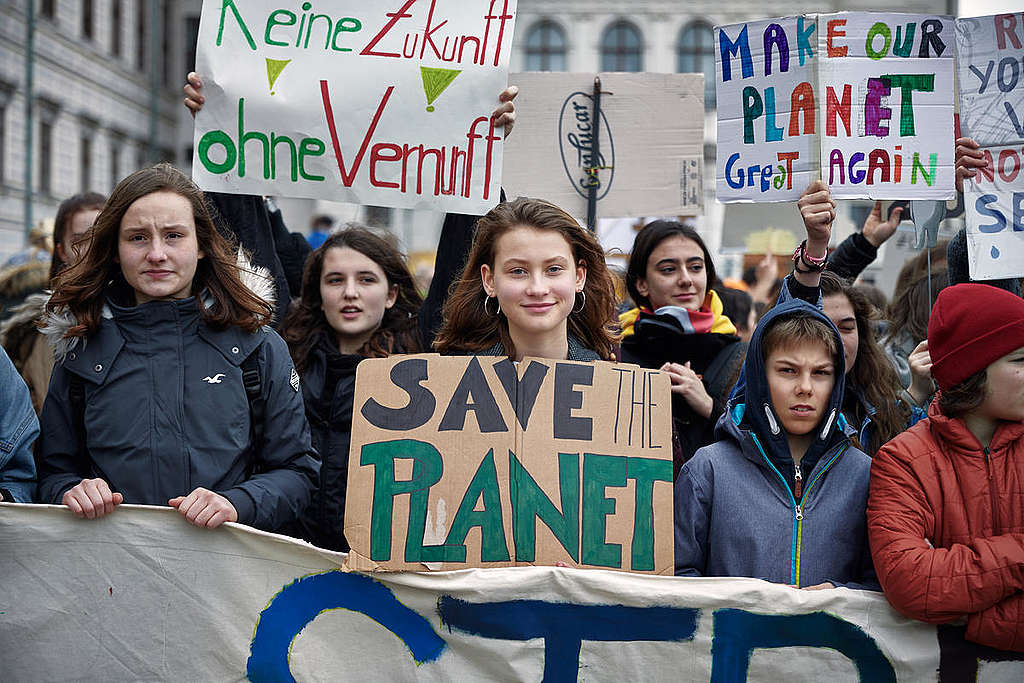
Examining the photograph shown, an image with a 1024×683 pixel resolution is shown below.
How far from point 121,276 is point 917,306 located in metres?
2.79

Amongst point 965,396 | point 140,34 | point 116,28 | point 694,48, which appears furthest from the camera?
point 694,48

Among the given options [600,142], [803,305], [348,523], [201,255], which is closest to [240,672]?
[348,523]

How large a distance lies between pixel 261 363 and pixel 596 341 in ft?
3.08

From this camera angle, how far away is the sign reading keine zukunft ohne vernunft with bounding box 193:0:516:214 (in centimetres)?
334

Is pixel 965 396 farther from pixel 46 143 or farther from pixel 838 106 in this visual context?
pixel 46 143

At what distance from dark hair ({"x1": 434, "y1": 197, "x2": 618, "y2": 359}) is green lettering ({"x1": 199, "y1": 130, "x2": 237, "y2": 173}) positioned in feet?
3.06

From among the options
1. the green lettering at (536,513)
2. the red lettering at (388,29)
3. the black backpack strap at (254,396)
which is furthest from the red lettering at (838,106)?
the black backpack strap at (254,396)

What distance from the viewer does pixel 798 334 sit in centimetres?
265

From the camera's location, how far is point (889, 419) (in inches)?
131

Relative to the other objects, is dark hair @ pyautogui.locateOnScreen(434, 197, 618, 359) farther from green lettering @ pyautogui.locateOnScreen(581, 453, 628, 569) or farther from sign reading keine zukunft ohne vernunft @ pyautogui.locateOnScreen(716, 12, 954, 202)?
sign reading keine zukunft ohne vernunft @ pyautogui.locateOnScreen(716, 12, 954, 202)

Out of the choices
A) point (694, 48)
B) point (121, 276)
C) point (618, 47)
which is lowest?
point (121, 276)

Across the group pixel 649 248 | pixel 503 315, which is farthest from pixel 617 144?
pixel 503 315

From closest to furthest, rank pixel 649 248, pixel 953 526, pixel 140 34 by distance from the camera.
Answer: pixel 953 526, pixel 649 248, pixel 140 34

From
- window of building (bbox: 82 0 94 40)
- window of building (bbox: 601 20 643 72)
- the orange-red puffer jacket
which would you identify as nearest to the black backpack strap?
the orange-red puffer jacket
